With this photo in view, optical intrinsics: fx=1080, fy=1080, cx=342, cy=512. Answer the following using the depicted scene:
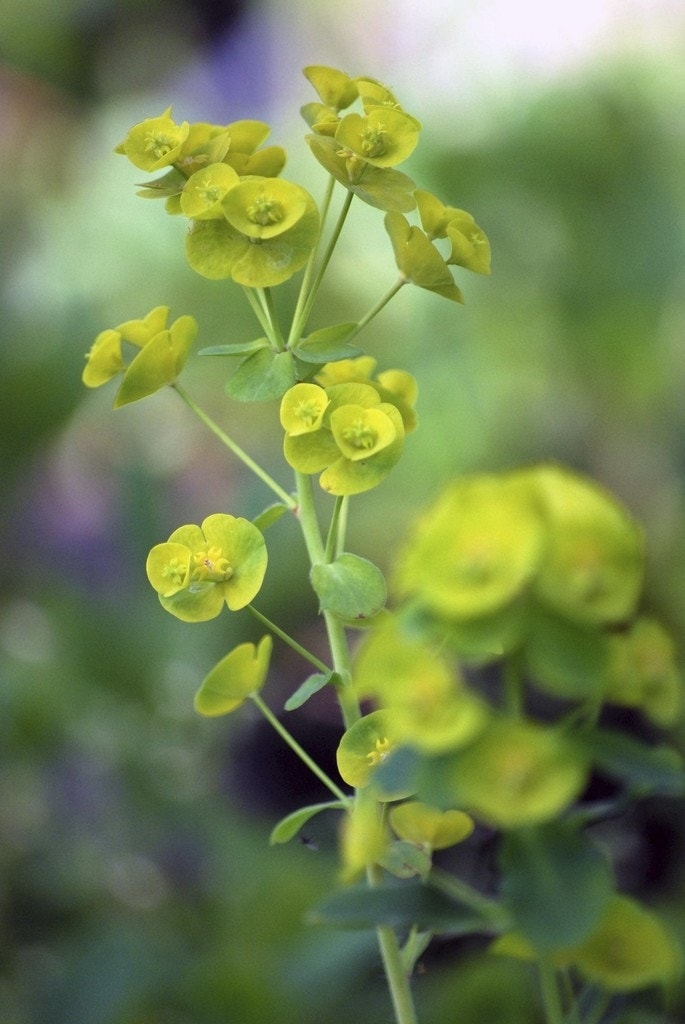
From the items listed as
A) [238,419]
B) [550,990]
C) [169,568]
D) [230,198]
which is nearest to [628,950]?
[550,990]

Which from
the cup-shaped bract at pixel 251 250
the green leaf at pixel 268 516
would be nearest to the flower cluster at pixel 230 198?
the cup-shaped bract at pixel 251 250

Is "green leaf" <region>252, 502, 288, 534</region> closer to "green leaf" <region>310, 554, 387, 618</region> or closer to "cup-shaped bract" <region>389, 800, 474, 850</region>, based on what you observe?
"green leaf" <region>310, 554, 387, 618</region>

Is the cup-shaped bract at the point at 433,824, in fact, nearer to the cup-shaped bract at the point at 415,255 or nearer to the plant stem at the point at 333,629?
the plant stem at the point at 333,629

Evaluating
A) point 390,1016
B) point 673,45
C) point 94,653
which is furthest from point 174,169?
point 673,45

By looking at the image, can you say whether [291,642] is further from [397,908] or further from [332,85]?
[332,85]

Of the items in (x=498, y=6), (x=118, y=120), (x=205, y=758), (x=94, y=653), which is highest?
(x=498, y=6)

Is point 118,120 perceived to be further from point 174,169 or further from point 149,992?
point 174,169
